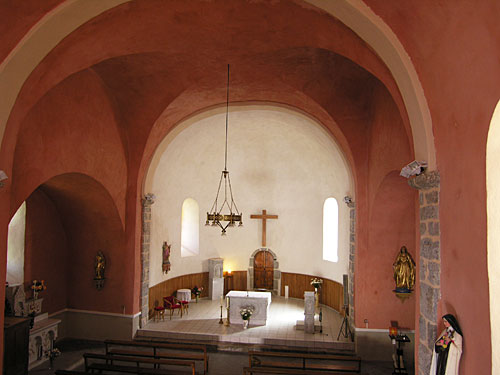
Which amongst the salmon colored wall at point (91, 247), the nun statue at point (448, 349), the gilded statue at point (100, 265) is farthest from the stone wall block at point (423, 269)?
the gilded statue at point (100, 265)

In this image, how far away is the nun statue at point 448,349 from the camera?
4121 mm

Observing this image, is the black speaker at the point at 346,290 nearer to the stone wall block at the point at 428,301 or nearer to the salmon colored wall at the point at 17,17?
the stone wall block at the point at 428,301

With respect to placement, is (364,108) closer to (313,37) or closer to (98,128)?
(313,37)

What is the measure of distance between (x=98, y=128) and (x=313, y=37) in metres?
5.84

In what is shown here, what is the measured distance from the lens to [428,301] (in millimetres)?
5027

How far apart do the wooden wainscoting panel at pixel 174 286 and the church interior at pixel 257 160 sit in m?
0.08

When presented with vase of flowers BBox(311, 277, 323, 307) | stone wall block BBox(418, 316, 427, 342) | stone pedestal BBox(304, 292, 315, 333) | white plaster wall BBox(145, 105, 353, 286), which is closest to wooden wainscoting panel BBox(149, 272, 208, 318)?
white plaster wall BBox(145, 105, 353, 286)

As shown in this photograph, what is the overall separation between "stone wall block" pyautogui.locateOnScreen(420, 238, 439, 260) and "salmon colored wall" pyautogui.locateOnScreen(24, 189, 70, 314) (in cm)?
990

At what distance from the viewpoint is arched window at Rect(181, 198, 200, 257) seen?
16203mm

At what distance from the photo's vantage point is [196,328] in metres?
12.1

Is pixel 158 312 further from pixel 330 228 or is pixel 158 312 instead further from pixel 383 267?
pixel 383 267

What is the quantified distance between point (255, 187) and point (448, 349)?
12723 millimetres

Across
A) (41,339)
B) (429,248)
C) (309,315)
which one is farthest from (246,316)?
(429,248)

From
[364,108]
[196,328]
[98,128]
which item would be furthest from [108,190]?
[364,108]
